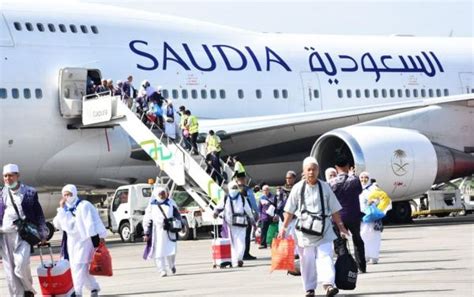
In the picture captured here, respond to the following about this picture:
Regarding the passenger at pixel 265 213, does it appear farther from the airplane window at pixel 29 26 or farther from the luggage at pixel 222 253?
the airplane window at pixel 29 26

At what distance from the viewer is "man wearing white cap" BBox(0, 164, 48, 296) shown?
38.7 feet

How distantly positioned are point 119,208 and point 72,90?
2837 millimetres

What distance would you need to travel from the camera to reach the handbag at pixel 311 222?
11.3 m

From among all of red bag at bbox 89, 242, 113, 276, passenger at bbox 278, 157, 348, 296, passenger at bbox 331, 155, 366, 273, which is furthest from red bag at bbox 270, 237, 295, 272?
red bag at bbox 89, 242, 113, 276

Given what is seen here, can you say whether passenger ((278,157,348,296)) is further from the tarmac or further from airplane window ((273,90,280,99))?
airplane window ((273,90,280,99))

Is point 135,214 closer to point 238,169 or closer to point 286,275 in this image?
point 238,169

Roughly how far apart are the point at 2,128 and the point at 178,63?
444cm

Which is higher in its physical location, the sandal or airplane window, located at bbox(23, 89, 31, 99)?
airplane window, located at bbox(23, 89, 31, 99)

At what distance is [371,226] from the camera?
15.4 metres

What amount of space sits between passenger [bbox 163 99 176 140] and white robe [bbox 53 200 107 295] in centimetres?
1106

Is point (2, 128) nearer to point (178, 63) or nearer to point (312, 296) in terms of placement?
point (178, 63)

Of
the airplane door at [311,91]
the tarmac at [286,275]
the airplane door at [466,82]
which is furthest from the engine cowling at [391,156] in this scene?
the airplane door at [466,82]

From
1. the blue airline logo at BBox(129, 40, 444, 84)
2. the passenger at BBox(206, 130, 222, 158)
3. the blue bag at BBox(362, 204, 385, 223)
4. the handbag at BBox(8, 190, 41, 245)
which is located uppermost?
the blue airline logo at BBox(129, 40, 444, 84)

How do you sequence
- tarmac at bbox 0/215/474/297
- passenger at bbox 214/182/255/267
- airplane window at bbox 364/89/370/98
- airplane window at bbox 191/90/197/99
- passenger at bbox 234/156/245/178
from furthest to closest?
airplane window at bbox 364/89/370/98
airplane window at bbox 191/90/197/99
passenger at bbox 234/156/245/178
passenger at bbox 214/182/255/267
tarmac at bbox 0/215/474/297
